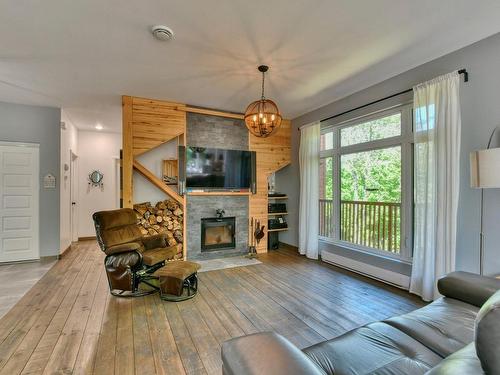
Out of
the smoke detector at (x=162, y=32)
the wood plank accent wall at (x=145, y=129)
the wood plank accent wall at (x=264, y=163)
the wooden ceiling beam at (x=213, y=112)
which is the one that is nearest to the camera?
the smoke detector at (x=162, y=32)

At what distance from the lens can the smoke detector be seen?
2312mm

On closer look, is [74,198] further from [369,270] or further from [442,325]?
[442,325]

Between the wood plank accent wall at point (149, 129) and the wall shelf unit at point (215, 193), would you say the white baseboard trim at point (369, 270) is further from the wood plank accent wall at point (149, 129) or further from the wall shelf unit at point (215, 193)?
the wall shelf unit at point (215, 193)

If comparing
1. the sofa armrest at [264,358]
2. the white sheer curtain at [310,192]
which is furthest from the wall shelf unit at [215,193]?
the sofa armrest at [264,358]

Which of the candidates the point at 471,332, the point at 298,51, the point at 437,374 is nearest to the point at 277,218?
the point at 298,51

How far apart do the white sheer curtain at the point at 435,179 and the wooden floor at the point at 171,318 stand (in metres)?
0.52

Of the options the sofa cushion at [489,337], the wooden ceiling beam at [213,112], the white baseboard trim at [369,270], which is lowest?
the white baseboard trim at [369,270]

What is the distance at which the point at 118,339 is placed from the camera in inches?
82.5

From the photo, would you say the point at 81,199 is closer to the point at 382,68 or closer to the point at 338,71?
the point at 338,71

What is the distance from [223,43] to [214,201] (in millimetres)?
2798

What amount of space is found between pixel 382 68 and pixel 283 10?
1.72 metres

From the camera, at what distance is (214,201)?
4723 mm

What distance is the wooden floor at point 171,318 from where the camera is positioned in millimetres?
1845

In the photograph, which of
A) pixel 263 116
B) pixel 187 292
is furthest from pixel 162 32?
pixel 187 292
